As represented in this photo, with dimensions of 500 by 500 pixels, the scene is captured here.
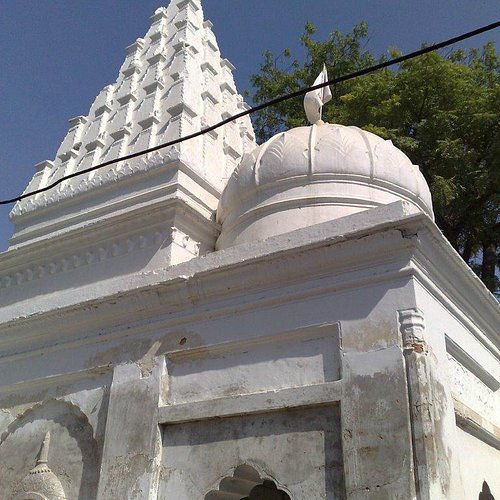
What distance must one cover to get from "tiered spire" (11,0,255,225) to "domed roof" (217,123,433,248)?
4.84 ft

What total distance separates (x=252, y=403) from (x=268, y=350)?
1.45 ft

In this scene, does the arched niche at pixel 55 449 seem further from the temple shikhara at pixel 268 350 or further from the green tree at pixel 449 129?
the green tree at pixel 449 129

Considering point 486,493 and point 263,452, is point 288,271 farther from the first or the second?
point 486,493

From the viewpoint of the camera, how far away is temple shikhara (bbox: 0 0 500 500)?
433 centimetres

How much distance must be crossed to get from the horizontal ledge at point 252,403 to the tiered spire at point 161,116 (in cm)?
384

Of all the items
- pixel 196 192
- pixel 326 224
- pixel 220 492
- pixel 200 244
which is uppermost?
pixel 196 192

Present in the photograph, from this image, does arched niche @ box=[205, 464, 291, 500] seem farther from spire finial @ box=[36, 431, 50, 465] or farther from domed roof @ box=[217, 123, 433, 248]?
domed roof @ box=[217, 123, 433, 248]

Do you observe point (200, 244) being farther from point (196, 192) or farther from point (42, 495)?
point (42, 495)

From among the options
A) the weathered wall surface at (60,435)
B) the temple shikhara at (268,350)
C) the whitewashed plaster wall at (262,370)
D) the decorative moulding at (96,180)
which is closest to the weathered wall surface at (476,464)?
the temple shikhara at (268,350)

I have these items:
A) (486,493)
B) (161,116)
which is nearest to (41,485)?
(486,493)

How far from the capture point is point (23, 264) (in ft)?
28.3

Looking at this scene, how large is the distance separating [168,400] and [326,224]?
1973mm

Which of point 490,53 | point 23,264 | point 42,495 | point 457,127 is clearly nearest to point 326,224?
point 42,495

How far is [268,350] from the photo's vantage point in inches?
195
